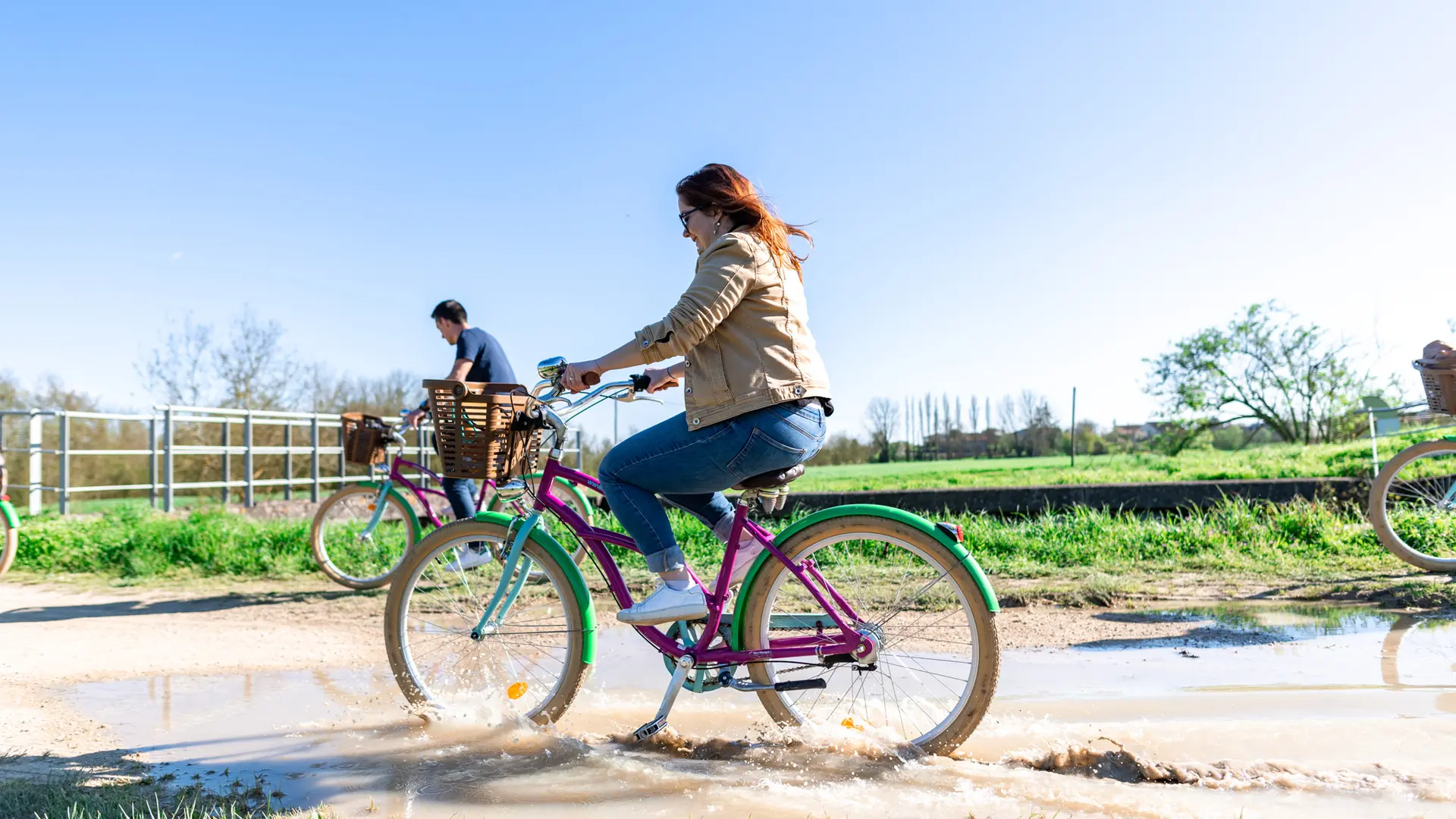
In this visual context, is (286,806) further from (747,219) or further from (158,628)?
(158,628)

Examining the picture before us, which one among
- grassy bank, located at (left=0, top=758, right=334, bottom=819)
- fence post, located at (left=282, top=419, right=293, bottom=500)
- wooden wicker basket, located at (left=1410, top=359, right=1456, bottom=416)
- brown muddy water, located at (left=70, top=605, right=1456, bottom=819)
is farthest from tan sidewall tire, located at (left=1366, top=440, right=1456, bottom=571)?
fence post, located at (left=282, top=419, right=293, bottom=500)

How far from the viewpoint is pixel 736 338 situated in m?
3.00

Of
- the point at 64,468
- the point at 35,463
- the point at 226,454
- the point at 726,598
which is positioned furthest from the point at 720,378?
the point at 226,454

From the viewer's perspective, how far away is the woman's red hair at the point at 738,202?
10.3ft

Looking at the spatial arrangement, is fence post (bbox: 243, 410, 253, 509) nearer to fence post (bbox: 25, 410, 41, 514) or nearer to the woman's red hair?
fence post (bbox: 25, 410, 41, 514)

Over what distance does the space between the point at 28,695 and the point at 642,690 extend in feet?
8.23

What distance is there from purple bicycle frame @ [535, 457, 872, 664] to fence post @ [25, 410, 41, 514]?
10710mm

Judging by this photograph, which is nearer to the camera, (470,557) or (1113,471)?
(470,557)

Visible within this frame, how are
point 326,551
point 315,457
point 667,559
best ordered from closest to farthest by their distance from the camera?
point 667,559
point 326,551
point 315,457

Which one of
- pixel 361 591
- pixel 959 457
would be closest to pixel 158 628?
pixel 361 591

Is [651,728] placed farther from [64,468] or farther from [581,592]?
[64,468]

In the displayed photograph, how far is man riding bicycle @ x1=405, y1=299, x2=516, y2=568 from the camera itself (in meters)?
6.60

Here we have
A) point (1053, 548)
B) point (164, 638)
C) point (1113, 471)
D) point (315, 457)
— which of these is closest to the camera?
point (164, 638)

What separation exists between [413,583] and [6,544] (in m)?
5.81
